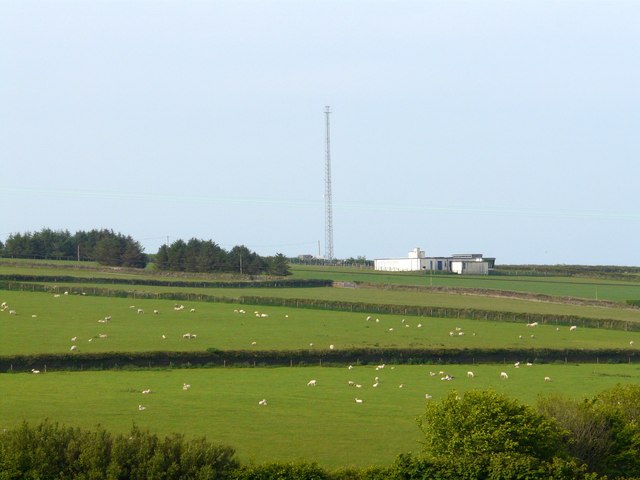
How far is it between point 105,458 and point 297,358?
33.2 metres

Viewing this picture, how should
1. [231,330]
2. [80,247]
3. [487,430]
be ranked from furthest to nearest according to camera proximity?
[80,247] → [231,330] → [487,430]

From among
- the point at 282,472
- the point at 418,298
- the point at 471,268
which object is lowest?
the point at 282,472

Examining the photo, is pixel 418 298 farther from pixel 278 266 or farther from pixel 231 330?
pixel 231 330

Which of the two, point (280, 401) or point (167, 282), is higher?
point (167, 282)

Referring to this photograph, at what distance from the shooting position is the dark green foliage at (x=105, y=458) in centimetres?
2934

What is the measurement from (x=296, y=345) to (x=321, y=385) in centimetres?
1357

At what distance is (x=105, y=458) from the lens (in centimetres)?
2970

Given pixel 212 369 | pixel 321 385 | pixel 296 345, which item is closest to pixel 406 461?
pixel 321 385

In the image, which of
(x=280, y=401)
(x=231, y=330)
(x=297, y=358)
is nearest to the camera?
(x=280, y=401)

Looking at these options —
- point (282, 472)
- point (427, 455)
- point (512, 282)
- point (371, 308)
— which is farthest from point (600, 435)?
point (512, 282)

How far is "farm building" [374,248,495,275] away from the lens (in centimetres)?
15475

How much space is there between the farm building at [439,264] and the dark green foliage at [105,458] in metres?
126

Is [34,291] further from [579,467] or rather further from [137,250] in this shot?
[579,467]

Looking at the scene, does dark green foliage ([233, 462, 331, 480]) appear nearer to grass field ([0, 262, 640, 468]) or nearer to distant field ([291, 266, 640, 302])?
grass field ([0, 262, 640, 468])
